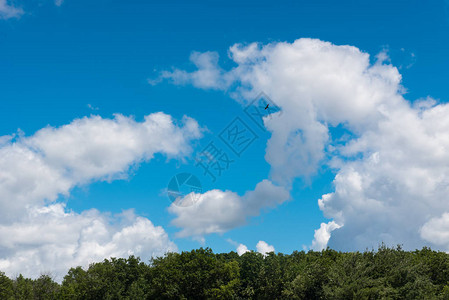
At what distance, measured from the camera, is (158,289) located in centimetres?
6328

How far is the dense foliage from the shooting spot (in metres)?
50.3

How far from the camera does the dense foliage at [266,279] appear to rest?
165 ft

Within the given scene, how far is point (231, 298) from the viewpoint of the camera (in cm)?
6191

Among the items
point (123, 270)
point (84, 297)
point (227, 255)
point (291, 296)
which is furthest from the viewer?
point (227, 255)

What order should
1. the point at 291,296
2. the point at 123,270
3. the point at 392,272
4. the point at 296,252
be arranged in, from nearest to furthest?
the point at 392,272 < the point at 291,296 < the point at 123,270 < the point at 296,252

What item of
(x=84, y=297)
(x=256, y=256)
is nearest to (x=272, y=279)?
(x=256, y=256)

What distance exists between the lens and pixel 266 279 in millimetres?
64625

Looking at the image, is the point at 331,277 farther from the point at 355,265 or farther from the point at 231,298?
the point at 231,298

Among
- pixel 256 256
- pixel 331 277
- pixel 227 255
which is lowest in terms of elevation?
pixel 331 277

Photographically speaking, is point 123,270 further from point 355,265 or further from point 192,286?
point 355,265

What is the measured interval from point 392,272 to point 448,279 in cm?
2026

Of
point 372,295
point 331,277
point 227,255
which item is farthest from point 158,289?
point 227,255

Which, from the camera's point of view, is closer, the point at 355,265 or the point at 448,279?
the point at 355,265

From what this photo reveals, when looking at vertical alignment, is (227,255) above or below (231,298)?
above
